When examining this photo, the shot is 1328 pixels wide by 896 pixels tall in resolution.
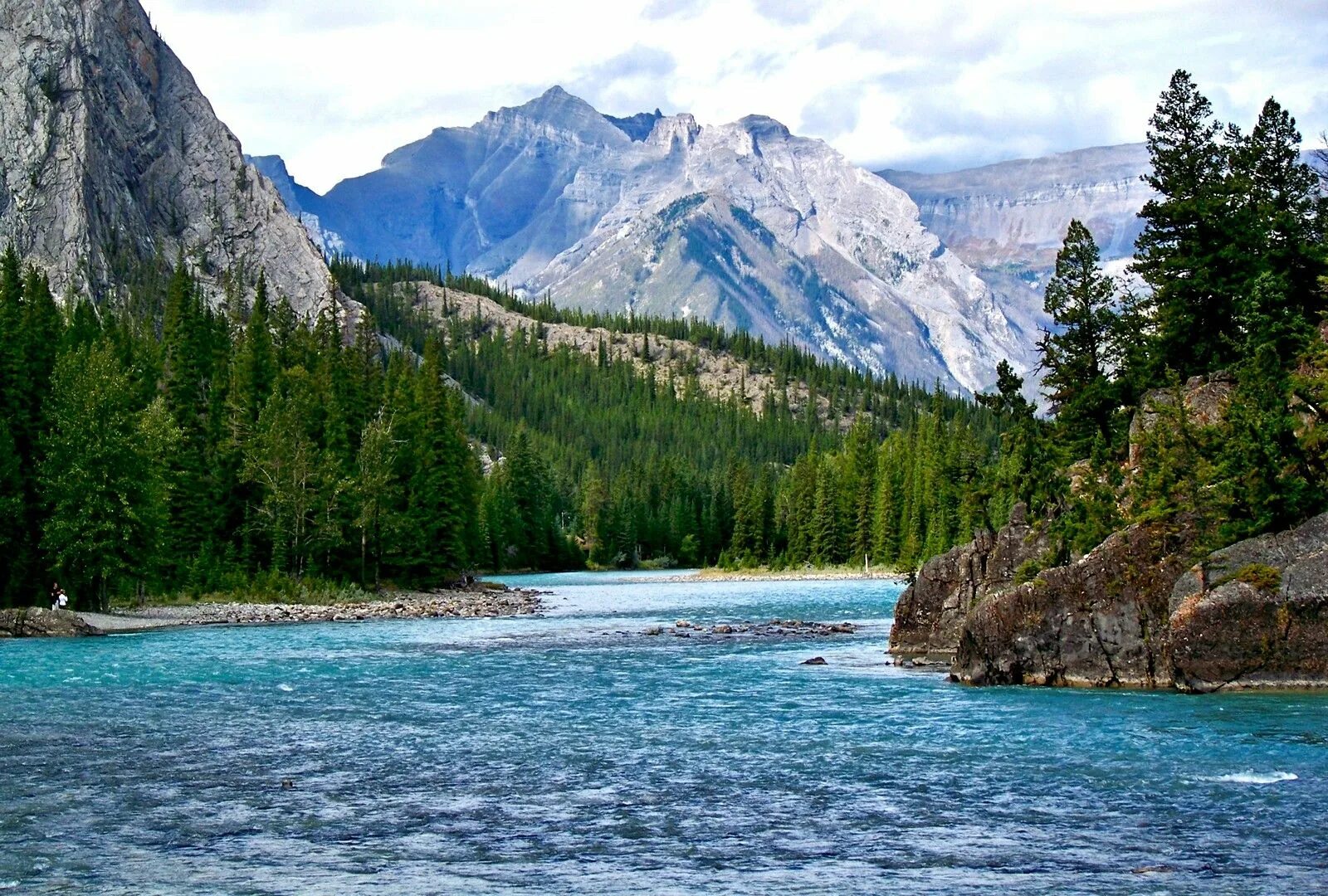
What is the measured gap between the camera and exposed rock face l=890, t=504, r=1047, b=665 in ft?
167

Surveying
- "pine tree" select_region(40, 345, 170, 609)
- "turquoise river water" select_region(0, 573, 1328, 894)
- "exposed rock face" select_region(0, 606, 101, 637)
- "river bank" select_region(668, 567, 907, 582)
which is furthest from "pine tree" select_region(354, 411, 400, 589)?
"river bank" select_region(668, 567, 907, 582)

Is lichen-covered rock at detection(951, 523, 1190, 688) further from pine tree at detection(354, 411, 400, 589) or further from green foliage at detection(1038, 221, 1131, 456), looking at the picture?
pine tree at detection(354, 411, 400, 589)

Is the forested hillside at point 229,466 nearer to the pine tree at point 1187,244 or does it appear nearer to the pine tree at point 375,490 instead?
the pine tree at point 375,490

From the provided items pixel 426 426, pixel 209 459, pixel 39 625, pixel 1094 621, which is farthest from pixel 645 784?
pixel 426 426

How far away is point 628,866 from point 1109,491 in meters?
30.7

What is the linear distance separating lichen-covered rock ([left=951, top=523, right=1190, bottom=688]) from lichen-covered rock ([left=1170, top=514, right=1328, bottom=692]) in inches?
36.4

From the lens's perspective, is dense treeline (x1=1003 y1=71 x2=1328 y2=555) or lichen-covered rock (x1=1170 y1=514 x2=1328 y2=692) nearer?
lichen-covered rock (x1=1170 y1=514 x2=1328 y2=692)

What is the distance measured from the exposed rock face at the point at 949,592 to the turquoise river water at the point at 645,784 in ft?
23.2

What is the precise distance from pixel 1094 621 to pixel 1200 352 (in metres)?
20.8

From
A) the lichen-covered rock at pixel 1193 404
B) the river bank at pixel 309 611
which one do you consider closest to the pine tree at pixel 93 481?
the river bank at pixel 309 611

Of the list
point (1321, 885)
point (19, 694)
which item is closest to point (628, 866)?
point (1321, 885)

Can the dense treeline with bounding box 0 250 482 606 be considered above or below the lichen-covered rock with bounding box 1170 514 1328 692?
above

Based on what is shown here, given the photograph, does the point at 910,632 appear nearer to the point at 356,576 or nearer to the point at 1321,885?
the point at 1321,885

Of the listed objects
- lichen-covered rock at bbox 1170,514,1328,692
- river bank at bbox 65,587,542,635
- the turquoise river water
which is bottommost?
the turquoise river water
